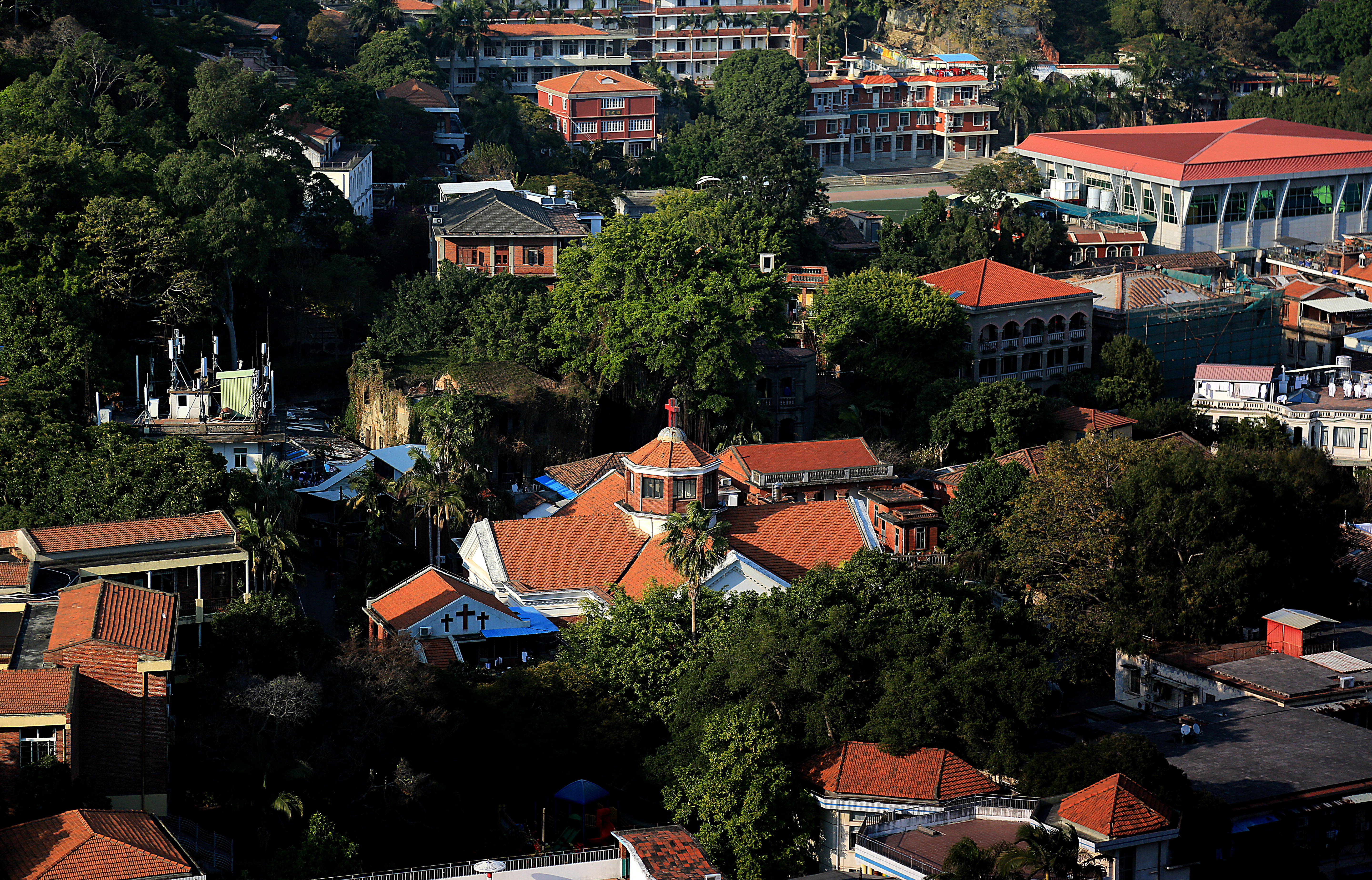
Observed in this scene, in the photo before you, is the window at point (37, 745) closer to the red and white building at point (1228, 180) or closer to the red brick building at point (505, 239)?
the red brick building at point (505, 239)

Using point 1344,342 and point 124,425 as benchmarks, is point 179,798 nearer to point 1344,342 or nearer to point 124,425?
point 124,425

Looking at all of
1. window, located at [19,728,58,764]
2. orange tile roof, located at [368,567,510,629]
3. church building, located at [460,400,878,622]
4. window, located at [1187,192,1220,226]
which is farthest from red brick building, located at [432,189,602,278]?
window, located at [1187,192,1220,226]

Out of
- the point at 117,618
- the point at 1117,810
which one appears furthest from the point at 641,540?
the point at 1117,810

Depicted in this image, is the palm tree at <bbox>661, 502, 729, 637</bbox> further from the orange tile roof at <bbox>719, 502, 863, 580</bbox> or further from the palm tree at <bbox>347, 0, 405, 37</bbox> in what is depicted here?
the palm tree at <bbox>347, 0, 405, 37</bbox>

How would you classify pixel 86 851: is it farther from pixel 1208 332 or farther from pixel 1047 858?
pixel 1208 332

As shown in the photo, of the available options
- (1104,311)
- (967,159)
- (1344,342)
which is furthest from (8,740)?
(967,159)

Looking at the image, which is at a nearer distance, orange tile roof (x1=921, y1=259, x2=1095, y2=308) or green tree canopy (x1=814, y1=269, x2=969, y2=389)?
green tree canopy (x1=814, y1=269, x2=969, y2=389)

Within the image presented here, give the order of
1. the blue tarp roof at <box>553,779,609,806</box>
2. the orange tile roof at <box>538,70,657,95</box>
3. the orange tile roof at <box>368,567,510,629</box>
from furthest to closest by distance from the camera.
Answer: the orange tile roof at <box>538,70,657,95</box>, the orange tile roof at <box>368,567,510,629</box>, the blue tarp roof at <box>553,779,609,806</box>
